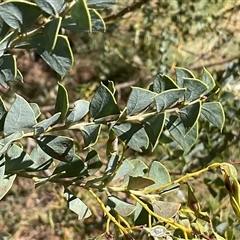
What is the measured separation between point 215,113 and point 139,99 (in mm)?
114

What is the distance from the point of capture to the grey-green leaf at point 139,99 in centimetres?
66

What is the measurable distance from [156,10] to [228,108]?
3.55 ft

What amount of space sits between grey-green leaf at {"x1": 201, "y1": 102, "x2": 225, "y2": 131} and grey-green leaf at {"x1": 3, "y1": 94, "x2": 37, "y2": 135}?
222 millimetres

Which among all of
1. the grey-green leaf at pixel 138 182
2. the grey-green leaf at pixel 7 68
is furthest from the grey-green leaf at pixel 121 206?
the grey-green leaf at pixel 7 68

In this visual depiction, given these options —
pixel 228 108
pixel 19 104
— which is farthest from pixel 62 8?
pixel 228 108

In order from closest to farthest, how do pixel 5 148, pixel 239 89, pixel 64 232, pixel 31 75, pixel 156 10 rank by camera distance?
pixel 5 148
pixel 239 89
pixel 64 232
pixel 156 10
pixel 31 75

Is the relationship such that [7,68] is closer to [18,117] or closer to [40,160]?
[18,117]

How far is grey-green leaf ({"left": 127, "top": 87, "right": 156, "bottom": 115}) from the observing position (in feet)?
2.16

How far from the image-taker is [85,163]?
0.76 m

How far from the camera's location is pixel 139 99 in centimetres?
66

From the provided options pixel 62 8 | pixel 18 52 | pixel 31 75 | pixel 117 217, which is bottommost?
pixel 31 75

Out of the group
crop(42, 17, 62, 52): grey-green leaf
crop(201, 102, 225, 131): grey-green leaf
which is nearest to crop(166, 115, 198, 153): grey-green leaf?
crop(201, 102, 225, 131): grey-green leaf

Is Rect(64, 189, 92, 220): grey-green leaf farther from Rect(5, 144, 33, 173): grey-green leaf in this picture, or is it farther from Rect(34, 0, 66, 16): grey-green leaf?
Rect(34, 0, 66, 16): grey-green leaf

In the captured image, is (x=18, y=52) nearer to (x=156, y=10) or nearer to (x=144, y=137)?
(x=156, y=10)
